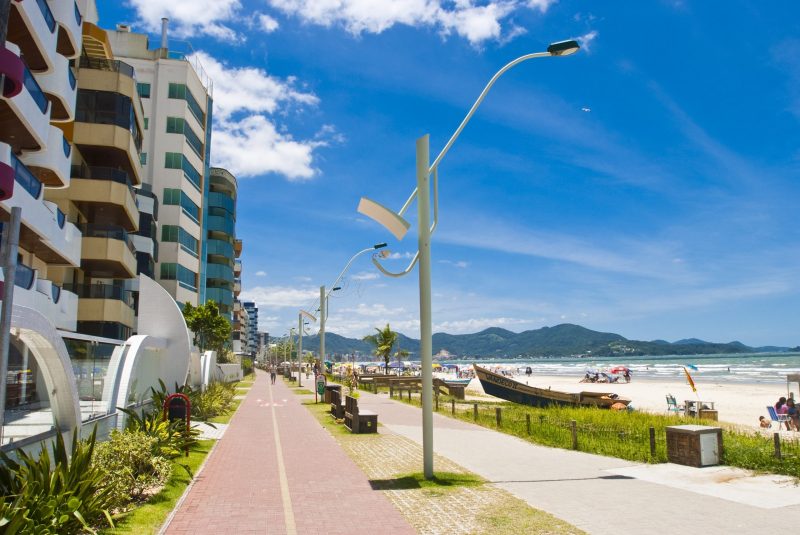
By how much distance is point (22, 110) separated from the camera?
1908 cm

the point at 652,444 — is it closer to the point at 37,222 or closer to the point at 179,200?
the point at 37,222

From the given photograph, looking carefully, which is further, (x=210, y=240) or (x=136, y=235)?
(x=210, y=240)

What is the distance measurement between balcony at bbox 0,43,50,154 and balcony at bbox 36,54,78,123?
1.85 metres

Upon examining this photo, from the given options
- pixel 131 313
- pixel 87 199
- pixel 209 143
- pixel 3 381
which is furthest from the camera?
pixel 209 143

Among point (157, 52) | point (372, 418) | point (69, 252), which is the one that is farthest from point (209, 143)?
point (372, 418)

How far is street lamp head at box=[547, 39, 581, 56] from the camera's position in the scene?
38.8 ft

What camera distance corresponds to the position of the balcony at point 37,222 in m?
18.7

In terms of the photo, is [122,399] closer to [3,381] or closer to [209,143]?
[3,381]

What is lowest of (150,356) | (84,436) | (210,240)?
(84,436)

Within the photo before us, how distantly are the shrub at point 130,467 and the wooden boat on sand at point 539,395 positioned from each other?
890 inches

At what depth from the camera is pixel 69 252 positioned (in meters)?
24.8

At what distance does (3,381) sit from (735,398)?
166 ft

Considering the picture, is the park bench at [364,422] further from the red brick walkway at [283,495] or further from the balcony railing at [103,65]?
the balcony railing at [103,65]

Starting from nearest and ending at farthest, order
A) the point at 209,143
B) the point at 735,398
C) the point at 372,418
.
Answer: the point at 372,418
the point at 735,398
the point at 209,143
